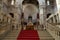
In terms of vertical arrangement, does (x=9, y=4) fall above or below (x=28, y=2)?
below

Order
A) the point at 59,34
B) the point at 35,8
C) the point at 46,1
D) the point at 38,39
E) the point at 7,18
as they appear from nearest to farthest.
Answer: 1. the point at 59,34
2. the point at 38,39
3. the point at 7,18
4. the point at 46,1
5. the point at 35,8

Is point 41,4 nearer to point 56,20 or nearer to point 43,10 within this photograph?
point 43,10

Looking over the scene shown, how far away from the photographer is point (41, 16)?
2212 cm

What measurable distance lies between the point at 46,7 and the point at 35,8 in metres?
11.5

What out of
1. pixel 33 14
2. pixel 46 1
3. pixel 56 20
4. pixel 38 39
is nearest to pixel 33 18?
pixel 33 14

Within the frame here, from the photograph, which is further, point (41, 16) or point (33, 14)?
point (33, 14)

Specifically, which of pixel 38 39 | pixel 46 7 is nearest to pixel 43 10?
pixel 46 7

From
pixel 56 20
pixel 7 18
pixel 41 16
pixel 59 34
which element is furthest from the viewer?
pixel 41 16

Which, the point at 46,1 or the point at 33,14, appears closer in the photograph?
the point at 46,1

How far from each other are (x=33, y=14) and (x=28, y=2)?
3.82 m

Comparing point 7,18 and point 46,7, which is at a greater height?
point 46,7

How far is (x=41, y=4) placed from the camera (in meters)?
22.7

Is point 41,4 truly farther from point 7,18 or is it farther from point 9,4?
point 7,18

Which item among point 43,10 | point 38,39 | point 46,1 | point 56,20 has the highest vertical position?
point 46,1
